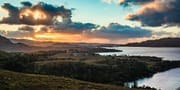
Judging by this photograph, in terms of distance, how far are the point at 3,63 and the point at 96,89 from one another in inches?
3453

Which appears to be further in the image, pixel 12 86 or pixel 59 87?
pixel 59 87

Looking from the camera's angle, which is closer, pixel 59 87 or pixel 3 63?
pixel 59 87

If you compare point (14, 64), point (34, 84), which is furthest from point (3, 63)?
point (34, 84)

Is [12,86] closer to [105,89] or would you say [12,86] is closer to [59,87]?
[59,87]

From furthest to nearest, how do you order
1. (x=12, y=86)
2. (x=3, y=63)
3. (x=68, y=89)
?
1. (x=3, y=63)
2. (x=68, y=89)
3. (x=12, y=86)

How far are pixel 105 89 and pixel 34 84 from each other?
2575cm

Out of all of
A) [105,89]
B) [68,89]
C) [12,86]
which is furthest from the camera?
[105,89]

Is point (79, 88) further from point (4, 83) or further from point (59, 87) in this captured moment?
point (4, 83)

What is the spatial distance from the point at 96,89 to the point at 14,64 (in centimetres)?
8624

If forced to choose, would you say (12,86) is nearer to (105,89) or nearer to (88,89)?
(88,89)

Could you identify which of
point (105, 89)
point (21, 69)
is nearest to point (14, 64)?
point (21, 69)

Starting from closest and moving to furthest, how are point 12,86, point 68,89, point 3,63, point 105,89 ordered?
point 12,86 → point 68,89 → point 105,89 → point 3,63

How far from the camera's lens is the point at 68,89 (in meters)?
103

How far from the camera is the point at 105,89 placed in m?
116
